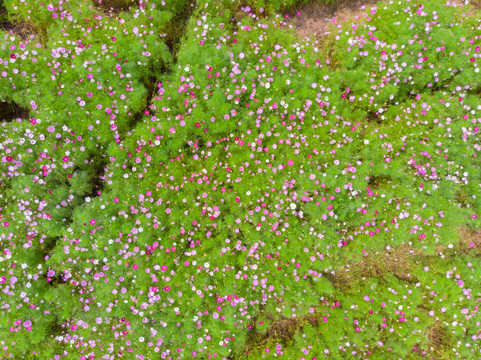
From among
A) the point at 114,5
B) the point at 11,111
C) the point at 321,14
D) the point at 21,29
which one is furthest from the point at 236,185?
the point at 21,29

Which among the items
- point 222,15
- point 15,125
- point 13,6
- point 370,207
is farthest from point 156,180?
point 13,6

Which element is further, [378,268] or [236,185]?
[378,268]

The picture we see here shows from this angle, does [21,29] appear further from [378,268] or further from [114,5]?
[378,268]

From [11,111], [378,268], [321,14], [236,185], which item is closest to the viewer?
[236,185]

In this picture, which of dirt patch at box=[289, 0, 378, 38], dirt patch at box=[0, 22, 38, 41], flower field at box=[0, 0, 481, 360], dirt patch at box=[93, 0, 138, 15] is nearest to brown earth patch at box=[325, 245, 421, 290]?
flower field at box=[0, 0, 481, 360]

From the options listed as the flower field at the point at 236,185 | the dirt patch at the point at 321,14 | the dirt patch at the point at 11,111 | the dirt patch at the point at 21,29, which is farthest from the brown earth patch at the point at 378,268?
the dirt patch at the point at 21,29

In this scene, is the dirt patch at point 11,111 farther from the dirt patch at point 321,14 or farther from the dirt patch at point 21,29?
the dirt patch at point 321,14
